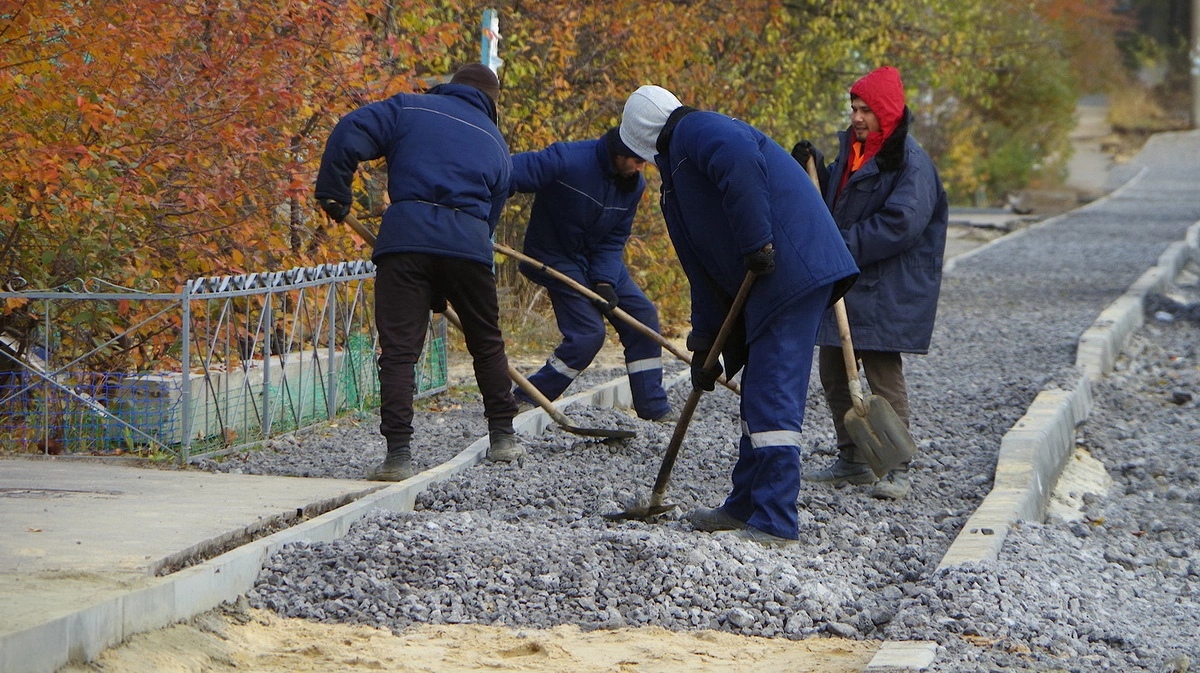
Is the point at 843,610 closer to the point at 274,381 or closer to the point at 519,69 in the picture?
the point at 274,381

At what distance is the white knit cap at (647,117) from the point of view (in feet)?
17.5

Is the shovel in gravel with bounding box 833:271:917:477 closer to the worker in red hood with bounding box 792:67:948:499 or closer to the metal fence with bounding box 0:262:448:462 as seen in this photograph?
the worker in red hood with bounding box 792:67:948:499

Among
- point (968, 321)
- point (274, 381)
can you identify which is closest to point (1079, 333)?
point (968, 321)

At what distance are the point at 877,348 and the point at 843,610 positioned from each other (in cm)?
180

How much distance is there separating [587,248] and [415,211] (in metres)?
1.79

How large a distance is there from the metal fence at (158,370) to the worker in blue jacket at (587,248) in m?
1.08

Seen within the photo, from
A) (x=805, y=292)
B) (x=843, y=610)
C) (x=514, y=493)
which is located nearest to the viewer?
(x=843, y=610)

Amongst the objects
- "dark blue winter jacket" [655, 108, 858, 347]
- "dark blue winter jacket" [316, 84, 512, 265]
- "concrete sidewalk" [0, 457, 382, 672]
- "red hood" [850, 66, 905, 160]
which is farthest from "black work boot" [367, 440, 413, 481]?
"red hood" [850, 66, 905, 160]

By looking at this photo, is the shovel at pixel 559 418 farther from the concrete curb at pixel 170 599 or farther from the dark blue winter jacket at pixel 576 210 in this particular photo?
the concrete curb at pixel 170 599

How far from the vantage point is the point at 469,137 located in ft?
20.0

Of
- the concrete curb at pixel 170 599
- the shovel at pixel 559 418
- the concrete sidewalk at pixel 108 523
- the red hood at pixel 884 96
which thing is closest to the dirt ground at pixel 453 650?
the concrete curb at pixel 170 599

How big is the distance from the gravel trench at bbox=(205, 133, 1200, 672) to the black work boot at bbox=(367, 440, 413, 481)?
18cm

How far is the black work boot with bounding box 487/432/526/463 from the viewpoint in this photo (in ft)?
21.4

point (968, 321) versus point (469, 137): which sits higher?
point (469, 137)
